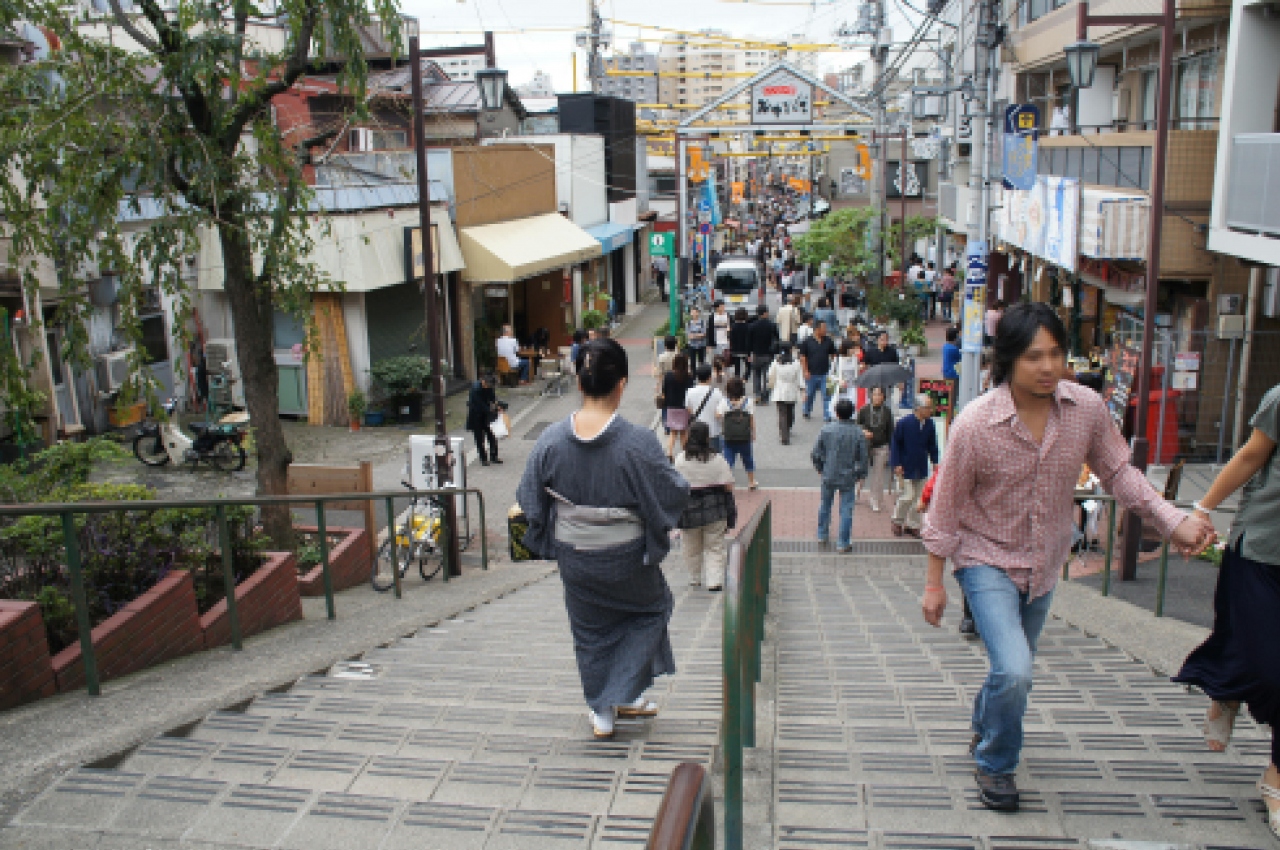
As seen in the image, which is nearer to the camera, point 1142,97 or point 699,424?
point 699,424

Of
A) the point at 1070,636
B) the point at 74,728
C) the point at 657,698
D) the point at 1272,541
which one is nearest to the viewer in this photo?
the point at 1272,541

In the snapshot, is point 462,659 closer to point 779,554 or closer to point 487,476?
point 779,554

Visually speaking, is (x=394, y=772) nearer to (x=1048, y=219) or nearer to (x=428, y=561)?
(x=428, y=561)

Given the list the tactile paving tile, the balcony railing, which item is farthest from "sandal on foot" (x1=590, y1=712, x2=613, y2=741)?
the balcony railing

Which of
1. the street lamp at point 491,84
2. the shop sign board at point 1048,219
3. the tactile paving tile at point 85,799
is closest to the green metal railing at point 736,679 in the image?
the tactile paving tile at point 85,799

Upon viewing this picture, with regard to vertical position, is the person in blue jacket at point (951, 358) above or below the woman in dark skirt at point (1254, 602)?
below

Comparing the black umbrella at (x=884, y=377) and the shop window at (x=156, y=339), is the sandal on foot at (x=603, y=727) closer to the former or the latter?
the black umbrella at (x=884, y=377)

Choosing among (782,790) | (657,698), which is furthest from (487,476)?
(782,790)

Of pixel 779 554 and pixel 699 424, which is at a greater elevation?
pixel 699 424

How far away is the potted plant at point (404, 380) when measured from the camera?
17984mm

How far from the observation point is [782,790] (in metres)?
3.41

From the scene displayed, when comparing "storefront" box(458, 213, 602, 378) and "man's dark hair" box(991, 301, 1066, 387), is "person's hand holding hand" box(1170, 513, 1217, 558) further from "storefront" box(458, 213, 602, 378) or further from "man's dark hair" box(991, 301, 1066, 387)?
"storefront" box(458, 213, 602, 378)

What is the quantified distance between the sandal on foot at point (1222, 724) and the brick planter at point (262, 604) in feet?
15.5

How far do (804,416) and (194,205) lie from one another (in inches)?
492
